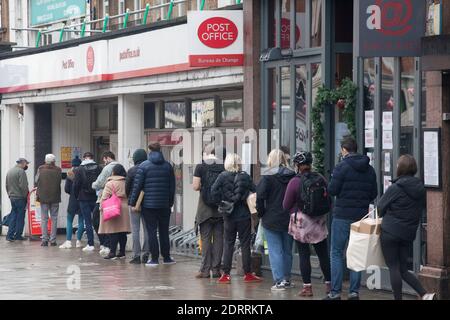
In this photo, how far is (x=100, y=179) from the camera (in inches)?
792

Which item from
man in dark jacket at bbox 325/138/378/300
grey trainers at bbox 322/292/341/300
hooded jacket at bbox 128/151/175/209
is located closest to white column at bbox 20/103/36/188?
hooded jacket at bbox 128/151/175/209

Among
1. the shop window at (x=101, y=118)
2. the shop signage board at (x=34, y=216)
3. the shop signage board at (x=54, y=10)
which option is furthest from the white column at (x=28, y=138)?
the shop signage board at (x=54, y=10)

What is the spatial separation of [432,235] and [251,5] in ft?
17.0

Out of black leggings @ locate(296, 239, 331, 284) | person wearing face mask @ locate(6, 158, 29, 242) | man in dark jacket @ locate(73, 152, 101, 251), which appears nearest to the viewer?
black leggings @ locate(296, 239, 331, 284)

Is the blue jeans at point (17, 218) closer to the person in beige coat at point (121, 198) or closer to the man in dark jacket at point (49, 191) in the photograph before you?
the man in dark jacket at point (49, 191)

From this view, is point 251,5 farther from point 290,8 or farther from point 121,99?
point 121,99

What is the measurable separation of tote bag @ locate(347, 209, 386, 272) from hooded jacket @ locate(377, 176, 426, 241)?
0.73 ft

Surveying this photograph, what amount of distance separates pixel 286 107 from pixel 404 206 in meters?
4.79

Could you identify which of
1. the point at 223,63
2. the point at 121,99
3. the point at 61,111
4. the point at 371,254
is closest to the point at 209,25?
the point at 223,63

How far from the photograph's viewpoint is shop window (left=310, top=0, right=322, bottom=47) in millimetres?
15609

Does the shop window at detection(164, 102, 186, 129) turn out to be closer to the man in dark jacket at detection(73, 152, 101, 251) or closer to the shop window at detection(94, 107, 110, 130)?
the man in dark jacket at detection(73, 152, 101, 251)

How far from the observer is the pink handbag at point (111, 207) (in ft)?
62.6

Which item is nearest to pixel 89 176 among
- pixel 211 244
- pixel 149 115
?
pixel 149 115

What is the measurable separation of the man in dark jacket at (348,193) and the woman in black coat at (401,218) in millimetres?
914
